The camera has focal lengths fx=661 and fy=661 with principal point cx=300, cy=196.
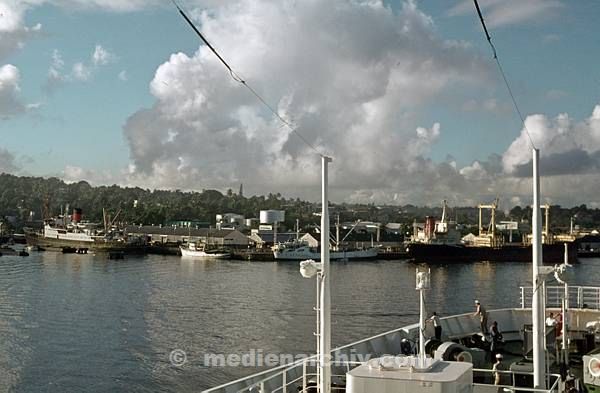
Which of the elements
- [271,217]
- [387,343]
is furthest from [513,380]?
[271,217]

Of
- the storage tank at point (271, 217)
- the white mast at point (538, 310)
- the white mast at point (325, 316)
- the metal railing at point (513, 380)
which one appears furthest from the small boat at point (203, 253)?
the white mast at point (538, 310)

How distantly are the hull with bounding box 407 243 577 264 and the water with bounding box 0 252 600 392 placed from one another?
2434 cm

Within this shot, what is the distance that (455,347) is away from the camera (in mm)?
11828

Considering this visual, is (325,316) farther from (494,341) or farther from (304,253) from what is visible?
(304,253)

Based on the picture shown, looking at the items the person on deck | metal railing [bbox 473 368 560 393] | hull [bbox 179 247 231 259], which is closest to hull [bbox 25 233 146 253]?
hull [bbox 179 247 231 259]

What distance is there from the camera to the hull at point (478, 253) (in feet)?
332

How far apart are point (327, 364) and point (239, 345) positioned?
2218 centimetres

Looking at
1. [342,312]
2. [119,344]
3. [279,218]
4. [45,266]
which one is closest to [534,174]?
[119,344]

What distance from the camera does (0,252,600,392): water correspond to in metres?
24.4

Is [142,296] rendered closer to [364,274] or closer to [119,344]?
[119,344]

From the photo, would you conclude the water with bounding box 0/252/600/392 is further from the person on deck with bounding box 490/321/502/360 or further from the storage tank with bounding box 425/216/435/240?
the storage tank with bounding box 425/216/435/240

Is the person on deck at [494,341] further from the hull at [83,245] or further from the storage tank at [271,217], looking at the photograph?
the storage tank at [271,217]

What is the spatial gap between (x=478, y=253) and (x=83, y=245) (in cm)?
7216

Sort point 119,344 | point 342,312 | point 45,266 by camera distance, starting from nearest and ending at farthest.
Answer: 1. point 119,344
2. point 342,312
3. point 45,266
